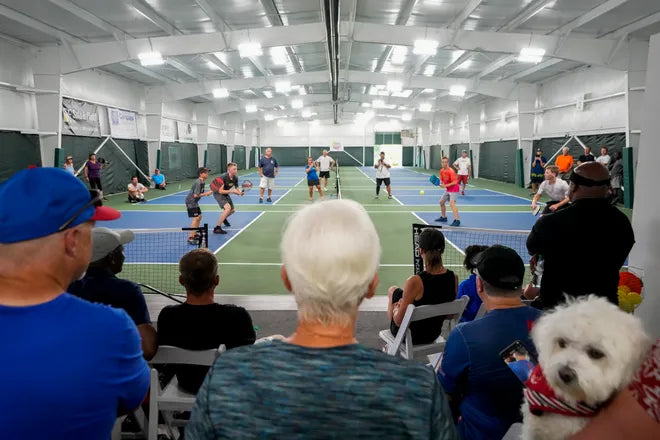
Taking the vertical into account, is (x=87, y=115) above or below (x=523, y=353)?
above

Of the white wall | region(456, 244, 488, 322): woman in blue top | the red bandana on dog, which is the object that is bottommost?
region(456, 244, 488, 322): woman in blue top

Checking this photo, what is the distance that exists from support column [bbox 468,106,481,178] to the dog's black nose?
34.3 m

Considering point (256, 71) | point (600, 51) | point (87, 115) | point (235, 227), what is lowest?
point (235, 227)

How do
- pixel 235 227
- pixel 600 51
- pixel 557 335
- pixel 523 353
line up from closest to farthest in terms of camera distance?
pixel 557 335
pixel 523 353
pixel 235 227
pixel 600 51

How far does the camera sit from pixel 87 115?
66.8 ft

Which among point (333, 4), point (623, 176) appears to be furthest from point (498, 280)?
point (623, 176)

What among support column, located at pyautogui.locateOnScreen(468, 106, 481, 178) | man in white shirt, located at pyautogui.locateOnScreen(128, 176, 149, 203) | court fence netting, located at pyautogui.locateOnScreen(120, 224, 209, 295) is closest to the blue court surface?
court fence netting, located at pyautogui.locateOnScreen(120, 224, 209, 295)

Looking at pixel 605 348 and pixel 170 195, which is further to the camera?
pixel 170 195

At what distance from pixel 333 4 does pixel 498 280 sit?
9383mm

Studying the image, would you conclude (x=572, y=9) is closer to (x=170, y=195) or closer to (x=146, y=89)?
(x=170, y=195)

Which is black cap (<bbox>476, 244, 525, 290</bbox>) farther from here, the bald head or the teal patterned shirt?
the teal patterned shirt

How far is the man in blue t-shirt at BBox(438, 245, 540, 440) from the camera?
214 centimetres

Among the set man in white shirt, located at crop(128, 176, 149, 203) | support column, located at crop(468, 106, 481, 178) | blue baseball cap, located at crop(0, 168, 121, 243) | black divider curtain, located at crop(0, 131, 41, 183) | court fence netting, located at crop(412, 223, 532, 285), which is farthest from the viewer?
support column, located at crop(468, 106, 481, 178)

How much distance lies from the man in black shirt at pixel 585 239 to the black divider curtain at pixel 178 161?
26.1 m
